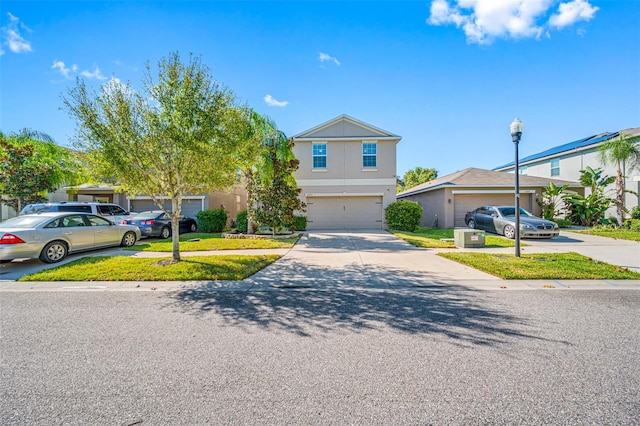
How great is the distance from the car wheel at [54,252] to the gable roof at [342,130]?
12655mm

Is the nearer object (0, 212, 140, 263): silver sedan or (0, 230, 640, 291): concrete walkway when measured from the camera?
(0, 230, 640, 291): concrete walkway

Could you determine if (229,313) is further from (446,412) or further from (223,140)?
(223,140)

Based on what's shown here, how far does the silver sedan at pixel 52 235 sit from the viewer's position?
A: 7848 mm

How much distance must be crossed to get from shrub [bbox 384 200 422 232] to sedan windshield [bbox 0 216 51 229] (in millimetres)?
14825

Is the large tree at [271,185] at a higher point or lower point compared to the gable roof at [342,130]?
lower

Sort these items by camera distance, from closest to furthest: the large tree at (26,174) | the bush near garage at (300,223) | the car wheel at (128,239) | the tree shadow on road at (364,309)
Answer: the tree shadow on road at (364,309) → the car wheel at (128,239) → the large tree at (26,174) → the bush near garage at (300,223)

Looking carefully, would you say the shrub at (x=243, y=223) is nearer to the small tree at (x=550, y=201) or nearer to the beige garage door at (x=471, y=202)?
the beige garage door at (x=471, y=202)

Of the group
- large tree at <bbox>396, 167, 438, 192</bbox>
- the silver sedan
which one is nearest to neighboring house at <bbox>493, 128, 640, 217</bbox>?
large tree at <bbox>396, 167, 438, 192</bbox>

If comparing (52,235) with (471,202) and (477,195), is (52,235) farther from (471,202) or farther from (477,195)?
(477,195)

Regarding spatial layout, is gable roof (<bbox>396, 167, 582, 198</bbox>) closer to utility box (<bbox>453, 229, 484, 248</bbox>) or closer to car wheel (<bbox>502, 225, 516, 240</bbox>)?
car wheel (<bbox>502, 225, 516, 240</bbox>)

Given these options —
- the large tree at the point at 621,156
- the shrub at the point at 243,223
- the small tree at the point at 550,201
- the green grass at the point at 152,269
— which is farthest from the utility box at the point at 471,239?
the large tree at the point at 621,156

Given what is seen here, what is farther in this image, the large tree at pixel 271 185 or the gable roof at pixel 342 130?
the gable roof at pixel 342 130

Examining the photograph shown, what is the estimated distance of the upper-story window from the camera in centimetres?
1848

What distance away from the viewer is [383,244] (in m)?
11.8
